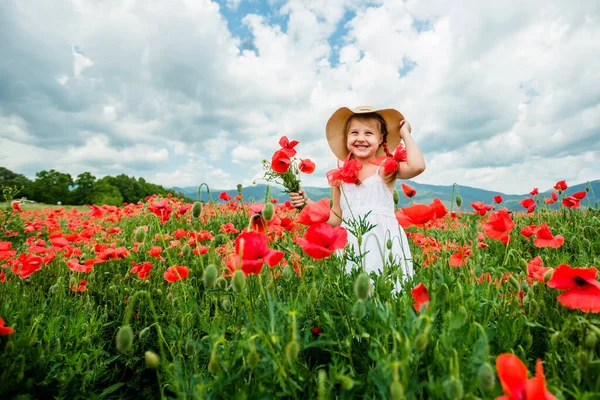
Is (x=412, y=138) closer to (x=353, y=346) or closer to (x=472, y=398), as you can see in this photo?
(x=353, y=346)

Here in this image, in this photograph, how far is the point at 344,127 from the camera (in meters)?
3.82

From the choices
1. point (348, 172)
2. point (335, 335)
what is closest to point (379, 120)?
point (348, 172)

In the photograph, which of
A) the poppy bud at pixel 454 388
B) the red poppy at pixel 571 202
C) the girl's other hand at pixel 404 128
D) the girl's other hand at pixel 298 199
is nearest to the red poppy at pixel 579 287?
the poppy bud at pixel 454 388

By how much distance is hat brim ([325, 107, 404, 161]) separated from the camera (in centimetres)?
354

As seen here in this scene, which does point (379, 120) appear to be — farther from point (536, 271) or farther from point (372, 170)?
point (536, 271)

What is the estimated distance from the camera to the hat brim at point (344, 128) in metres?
3.54

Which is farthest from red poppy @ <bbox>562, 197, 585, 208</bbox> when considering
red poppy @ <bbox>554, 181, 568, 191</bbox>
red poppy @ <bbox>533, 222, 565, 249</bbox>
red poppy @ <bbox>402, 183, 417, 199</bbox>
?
red poppy @ <bbox>402, 183, 417, 199</bbox>

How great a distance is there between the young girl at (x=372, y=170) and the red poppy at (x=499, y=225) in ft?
3.48

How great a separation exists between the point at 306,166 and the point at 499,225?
144 centimetres

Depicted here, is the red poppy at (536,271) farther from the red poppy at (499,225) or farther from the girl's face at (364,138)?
the girl's face at (364,138)

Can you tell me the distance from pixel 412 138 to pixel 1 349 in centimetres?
323

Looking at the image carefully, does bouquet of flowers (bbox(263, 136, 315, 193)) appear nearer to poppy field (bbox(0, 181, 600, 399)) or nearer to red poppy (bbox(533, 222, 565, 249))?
poppy field (bbox(0, 181, 600, 399))

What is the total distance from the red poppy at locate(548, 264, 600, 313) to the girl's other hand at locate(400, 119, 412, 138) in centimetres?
203

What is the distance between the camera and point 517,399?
835 millimetres
